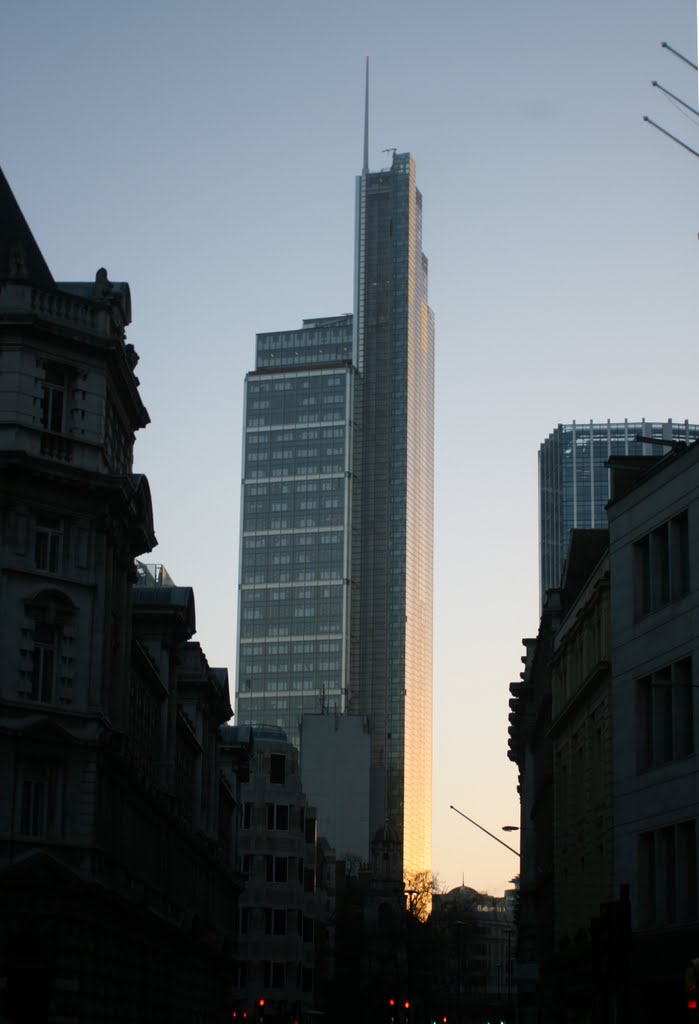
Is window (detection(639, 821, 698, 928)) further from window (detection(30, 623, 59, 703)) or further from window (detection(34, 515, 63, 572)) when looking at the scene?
window (detection(34, 515, 63, 572))

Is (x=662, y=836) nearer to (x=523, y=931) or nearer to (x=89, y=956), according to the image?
(x=89, y=956)

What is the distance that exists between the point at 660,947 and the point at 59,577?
20085 millimetres

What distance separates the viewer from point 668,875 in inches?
1640

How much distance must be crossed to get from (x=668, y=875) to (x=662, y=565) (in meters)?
7.71

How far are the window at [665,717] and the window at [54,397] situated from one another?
1912cm

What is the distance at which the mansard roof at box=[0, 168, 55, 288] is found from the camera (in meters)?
50.8

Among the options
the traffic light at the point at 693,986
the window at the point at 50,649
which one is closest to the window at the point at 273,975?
the window at the point at 50,649

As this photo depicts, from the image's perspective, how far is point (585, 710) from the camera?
53281 millimetres

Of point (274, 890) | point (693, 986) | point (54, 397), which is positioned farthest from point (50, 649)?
point (274, 890)

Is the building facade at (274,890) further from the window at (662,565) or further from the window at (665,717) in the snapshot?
the window at (665,717)

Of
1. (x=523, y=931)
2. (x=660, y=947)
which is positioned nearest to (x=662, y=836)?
(x=660, y=947)

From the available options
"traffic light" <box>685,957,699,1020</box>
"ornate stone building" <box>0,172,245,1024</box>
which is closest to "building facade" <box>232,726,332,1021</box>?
"ornate stone building" <box>0,172,245,1024</box>

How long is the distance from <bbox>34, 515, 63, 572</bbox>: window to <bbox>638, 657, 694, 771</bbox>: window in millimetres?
17557

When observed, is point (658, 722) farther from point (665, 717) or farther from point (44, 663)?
point (44, 663)
